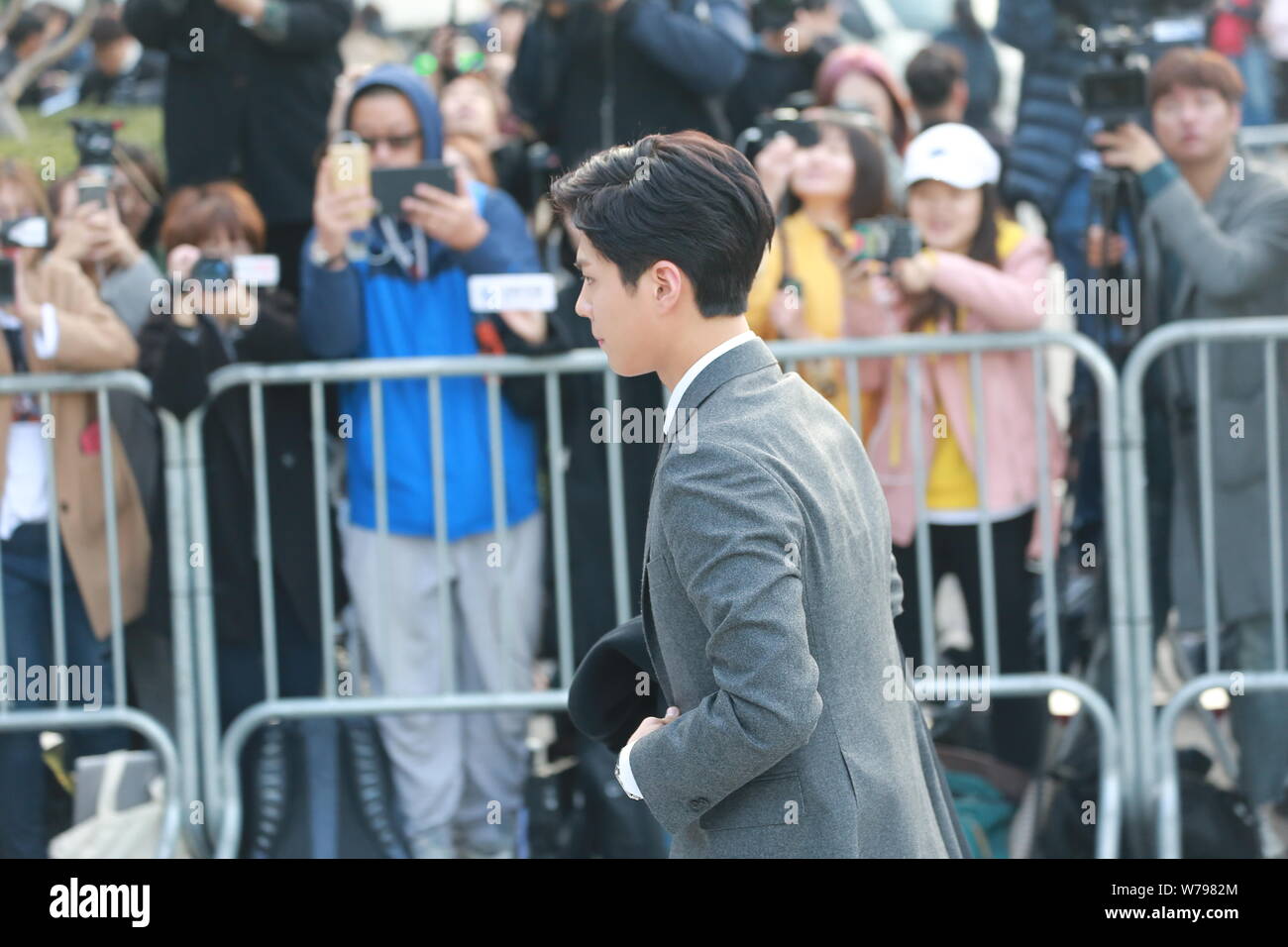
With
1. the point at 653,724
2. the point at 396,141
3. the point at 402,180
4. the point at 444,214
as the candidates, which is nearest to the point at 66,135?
the point at 396,141

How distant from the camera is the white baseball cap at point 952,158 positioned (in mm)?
4992

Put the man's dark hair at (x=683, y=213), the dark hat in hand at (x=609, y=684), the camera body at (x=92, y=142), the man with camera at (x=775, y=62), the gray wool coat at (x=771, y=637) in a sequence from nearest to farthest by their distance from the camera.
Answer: the gray wool coat at (x=771, y=637), the man's dark hair at (x=683, y=213), the dark hat in hand at (x=609, y=684), the camera body at (x=92, y=142), the man with camera at (x=775, y=62)

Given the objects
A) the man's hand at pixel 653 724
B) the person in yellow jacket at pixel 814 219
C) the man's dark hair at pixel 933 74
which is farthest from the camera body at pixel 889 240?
the man's hand at pixel 653 724

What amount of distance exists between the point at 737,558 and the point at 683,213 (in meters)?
0.48

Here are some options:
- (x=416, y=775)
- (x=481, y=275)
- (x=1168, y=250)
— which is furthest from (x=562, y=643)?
(x=1168, y=250)

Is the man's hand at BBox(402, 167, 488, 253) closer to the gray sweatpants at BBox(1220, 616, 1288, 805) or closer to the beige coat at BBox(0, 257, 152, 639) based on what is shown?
the beige coat at BBox(0, 257, 152, 639)

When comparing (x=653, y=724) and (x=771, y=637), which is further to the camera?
(x=653, y=724)

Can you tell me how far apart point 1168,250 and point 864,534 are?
9.34ft

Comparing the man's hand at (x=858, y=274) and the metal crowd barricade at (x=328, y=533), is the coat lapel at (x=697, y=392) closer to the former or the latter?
the metal crowd barricade at (x=328, y=533)

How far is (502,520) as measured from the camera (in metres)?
4.80

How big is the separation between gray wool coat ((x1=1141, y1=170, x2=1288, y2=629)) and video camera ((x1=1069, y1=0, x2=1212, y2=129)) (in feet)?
0.90

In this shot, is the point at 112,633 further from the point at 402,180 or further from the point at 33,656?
the point at 402,180

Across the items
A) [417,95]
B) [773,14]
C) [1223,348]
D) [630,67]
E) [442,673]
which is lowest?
[442,673]
